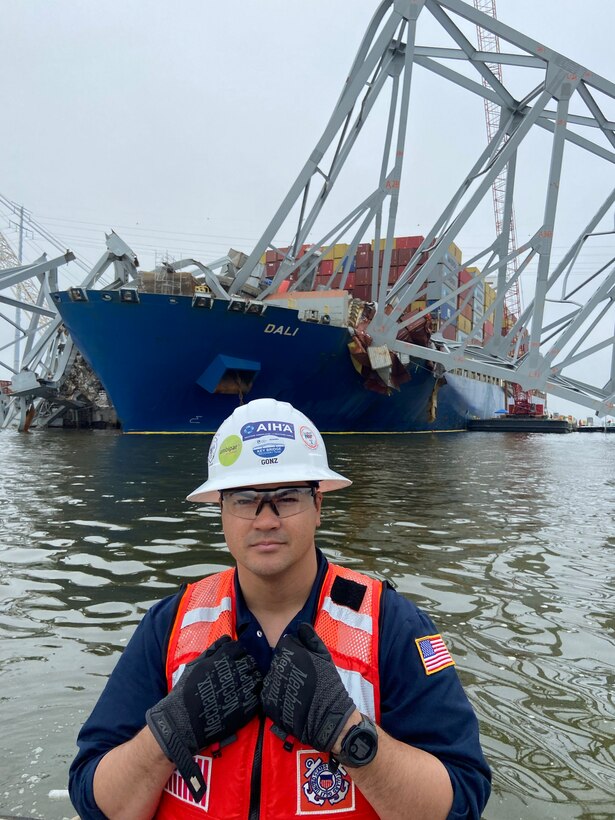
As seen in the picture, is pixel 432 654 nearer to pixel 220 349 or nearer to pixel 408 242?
pixel 220 349

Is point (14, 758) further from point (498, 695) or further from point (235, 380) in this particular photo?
point (235, 380)

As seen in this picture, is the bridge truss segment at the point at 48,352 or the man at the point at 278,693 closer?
the man at the point at 278,693

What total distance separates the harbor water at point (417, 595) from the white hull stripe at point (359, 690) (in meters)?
1.25

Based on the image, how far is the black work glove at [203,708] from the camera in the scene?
1.72 metres

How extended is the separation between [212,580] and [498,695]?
241cm

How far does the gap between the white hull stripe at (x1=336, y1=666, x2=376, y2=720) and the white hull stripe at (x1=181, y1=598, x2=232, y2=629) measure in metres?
0.41

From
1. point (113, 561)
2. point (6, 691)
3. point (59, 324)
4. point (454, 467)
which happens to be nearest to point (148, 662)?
point (6, 691)

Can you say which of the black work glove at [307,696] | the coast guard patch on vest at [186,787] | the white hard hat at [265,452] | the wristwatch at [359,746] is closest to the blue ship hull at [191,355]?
the white hard hat at [265,452]

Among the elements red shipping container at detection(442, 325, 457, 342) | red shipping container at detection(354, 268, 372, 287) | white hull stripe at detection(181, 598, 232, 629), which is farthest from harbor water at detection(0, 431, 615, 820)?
red shipping container at detection(442, 325, 457, 342)

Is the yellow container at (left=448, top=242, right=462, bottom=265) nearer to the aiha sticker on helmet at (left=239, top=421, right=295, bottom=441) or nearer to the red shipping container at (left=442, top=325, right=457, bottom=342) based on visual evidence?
the red shipping container at (left=442, top=325, right=457, bottom=342)

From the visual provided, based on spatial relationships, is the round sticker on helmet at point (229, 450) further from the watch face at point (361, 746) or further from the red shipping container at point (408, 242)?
the red shipping container at point (408, 242)

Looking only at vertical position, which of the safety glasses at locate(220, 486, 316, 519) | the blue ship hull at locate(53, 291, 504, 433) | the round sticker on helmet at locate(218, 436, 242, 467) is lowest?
the safety glasses at locate(220, 486, 316, 519)

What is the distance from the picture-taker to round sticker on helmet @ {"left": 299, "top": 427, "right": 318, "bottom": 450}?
2.15 m

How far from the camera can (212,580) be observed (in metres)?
2.19
